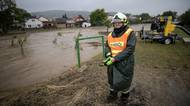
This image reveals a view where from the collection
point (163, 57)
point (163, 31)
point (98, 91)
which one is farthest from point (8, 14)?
point (98, 91)

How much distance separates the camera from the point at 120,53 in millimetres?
3207

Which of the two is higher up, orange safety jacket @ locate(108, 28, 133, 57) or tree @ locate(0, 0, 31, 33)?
tree @ locate(0, 0, 31, 33)

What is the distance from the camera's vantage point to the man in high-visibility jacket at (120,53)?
10.4ft

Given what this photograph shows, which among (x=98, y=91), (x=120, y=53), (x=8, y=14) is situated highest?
(x=8, y=14)

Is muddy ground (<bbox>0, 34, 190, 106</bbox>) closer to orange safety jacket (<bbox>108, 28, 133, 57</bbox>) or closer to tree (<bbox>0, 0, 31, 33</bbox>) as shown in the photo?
orange safety jacket (<bbox>108, 28, 133, 57</bbox>)

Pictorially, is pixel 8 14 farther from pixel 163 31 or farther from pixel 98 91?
pixel 98 91

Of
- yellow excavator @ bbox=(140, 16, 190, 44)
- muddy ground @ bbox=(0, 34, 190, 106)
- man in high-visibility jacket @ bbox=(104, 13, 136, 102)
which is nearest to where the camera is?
man in high-visibility jacket @ bbox=(104, 13, 136, 102)

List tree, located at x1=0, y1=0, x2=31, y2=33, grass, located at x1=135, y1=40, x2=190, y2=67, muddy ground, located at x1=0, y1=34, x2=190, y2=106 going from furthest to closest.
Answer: tree, located at x1=0, y1=0, x2=31, y2=33 → grass, located at x1=135, y1=40, x2=190, y2=67 → muddy ground, located at x1=0, y1=34, x2=190, y2=106

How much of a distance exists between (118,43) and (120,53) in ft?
0.68

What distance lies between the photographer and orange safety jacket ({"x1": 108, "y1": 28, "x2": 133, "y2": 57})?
319 centimetres

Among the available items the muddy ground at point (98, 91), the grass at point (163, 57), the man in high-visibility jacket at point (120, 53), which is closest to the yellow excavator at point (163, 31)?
the grass at point (163, 57)

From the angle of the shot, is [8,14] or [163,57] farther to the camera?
[8,14]

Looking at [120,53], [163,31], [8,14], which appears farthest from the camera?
[8,14]

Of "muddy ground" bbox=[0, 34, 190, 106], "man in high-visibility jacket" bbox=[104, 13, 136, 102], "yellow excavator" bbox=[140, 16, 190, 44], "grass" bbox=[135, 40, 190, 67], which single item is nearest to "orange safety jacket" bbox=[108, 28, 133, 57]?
"man in high-visibility jacket" bbox=[104, 13, 136, 102]
